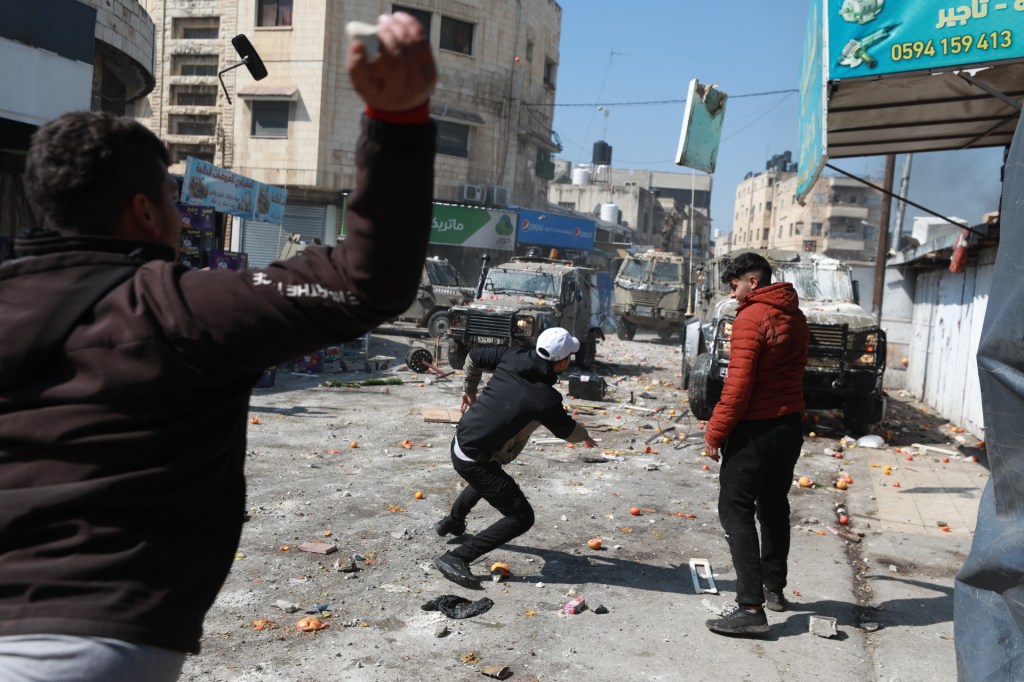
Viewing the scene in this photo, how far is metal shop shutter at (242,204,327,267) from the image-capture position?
3425 cm

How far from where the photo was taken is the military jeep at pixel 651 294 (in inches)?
1021

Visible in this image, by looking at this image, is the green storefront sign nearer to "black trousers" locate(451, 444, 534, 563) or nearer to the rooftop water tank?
the rooftop water tank

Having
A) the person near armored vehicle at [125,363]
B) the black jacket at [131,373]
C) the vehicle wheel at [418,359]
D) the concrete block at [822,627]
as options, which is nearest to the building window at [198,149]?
the vehicle wheel at [418,359]

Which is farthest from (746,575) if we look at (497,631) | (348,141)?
(348,141)

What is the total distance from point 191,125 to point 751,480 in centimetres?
3406

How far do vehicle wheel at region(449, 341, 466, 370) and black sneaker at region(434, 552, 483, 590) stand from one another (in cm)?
1096

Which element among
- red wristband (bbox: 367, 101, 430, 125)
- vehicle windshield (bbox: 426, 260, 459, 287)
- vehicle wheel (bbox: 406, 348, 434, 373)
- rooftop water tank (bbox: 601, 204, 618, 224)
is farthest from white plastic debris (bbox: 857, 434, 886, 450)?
rooftop water tank (bbox: 601, 204, 618, 224)

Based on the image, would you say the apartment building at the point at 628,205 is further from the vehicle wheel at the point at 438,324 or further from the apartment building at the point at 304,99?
the vehicle wheel at the point at 438,324

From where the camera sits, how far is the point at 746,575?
495cm

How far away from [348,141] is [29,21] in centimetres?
2234

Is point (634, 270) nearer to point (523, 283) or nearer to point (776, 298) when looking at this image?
point (523, 283)

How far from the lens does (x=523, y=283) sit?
58.5ft

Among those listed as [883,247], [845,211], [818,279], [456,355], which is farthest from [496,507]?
[845,211]

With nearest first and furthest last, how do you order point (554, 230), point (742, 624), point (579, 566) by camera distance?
1. point (742, 624)
2. point (579, 566)
3. point (554, 230)
